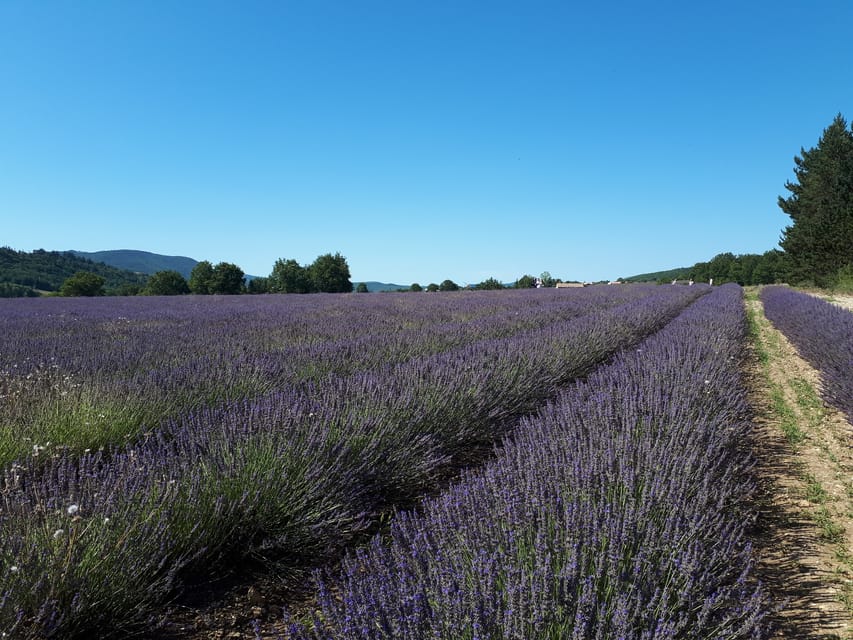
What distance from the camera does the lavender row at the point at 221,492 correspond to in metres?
1.46

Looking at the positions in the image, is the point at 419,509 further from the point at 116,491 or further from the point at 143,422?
the point at 143,422

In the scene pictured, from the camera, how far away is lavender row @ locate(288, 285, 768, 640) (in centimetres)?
109

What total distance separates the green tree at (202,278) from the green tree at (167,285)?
925mm

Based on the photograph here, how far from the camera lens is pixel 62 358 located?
4496mm

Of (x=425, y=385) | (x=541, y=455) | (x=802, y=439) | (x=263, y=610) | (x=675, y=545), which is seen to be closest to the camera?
(x=675, y=545)

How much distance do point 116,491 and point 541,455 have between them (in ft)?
5.61

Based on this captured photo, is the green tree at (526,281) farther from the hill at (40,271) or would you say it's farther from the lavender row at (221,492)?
the lavender row at (221,492)

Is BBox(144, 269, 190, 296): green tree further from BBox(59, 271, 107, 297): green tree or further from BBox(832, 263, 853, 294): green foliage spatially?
BBox(832, 263, 853, 294): green foliage

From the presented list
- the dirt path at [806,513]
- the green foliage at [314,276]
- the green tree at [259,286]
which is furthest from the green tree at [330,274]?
the dirt path at [806,513]

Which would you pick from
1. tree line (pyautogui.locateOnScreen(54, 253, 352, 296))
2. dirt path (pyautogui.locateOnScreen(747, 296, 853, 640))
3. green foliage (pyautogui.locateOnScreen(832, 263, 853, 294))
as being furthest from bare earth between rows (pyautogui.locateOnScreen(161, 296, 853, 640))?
tree line (pyautogui.locateOnScreen(54, 253, 352, 296))

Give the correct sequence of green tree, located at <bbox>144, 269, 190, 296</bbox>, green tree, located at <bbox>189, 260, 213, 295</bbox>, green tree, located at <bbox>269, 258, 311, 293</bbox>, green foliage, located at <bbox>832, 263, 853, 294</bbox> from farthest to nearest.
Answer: green tree, located at <bbox>269, 258, 311, 293</bbox>, green tree, located at <bbox>189, 260, 213, 295</bbox>, green tree, located at <bbox>144, 269, 190, 296</bbox>, green foliage, located at <bbox>832, 263, 853, 294</bbox>

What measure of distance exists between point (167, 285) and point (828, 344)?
46753mm

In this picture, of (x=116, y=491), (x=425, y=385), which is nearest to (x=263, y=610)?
(x=116, y=491)

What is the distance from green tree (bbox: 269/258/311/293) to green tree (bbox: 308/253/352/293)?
0.97 metres
